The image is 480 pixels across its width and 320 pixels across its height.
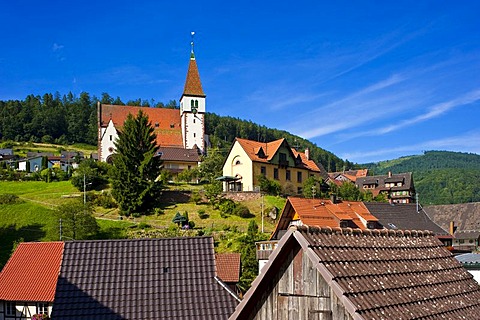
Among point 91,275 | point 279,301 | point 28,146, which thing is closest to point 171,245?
point 91,275

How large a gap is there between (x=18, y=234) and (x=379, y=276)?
4400cm

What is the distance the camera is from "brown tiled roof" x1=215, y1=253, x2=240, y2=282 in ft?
91.8

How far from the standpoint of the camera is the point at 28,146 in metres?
115

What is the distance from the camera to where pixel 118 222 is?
46469 mm

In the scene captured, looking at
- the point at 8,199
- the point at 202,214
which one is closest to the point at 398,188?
the point at 202,214

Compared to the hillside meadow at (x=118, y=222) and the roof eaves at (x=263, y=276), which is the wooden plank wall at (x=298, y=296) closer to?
the roof eaves at (x=263, y=276)

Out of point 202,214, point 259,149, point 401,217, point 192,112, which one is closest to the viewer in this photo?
point 401,217

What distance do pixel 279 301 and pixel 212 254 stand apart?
10306mm

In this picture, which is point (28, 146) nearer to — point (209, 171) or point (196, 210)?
point (209, 171)

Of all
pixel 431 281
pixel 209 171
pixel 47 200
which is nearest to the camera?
pixel 431 281

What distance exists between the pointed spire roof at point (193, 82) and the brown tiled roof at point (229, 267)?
4673 centimetres

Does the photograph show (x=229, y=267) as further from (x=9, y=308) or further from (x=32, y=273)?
(x=9, y=308)

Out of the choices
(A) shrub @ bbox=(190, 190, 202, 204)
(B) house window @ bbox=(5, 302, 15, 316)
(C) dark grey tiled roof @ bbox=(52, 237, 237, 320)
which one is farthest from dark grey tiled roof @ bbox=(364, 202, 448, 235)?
(B) house window @ bbox=(5, 302, 15, 316)

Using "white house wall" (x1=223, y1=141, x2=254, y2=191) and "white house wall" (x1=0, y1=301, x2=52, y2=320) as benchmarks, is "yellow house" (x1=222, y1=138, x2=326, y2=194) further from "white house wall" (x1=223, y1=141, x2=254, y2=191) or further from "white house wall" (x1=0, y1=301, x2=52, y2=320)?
"white house wall" (x1=0, y1=301, x2=52, y2=320)
